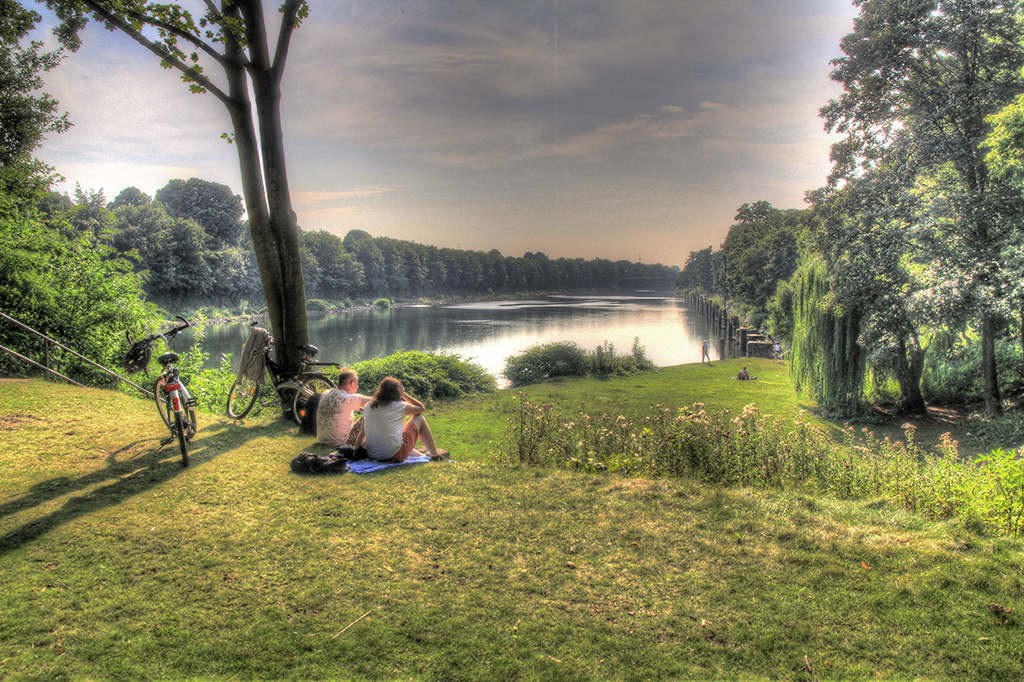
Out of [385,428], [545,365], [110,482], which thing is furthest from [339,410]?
[545,365]

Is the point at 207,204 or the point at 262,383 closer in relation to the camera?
the point at 262,383

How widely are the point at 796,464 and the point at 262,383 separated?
784 cm

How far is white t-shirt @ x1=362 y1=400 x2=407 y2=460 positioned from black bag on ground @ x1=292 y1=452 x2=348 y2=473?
45 centimetres

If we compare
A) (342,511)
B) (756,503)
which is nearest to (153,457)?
(342,511)

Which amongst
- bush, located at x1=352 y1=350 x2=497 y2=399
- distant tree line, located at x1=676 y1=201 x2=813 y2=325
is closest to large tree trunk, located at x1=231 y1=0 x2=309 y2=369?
bush, located at x1=352 y1=350 x2=497 y2=399

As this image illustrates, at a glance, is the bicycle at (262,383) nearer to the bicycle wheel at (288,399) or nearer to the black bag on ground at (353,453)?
the bicycle wheel at (288,399)

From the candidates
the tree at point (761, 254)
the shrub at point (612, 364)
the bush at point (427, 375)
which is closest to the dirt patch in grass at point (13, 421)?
the bush at point (427, 375)

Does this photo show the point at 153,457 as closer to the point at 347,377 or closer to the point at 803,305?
the point at 347,377

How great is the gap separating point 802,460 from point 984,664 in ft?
13.4

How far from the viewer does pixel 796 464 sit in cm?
670

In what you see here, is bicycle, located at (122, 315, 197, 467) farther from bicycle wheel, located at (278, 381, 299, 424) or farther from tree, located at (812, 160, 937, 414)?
tree, located at (812, 160, 937, 414)

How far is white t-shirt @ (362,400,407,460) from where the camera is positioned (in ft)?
20.5

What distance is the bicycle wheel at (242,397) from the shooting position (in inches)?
314

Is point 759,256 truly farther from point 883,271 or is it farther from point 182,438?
point 182,438
